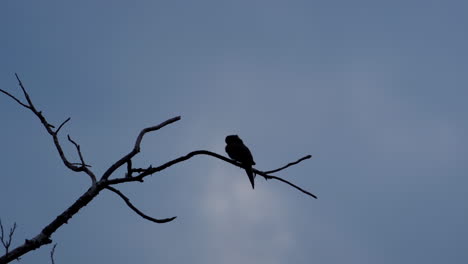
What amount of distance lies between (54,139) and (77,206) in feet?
3.15

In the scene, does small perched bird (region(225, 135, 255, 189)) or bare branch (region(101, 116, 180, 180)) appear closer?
bare branch (region(101, 116, 180, 180))

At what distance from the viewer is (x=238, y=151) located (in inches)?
396

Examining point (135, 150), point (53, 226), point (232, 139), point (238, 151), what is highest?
point (232, 139)

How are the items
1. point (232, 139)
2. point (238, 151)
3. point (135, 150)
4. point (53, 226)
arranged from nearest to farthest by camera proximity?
point (53, 226), point (135, 150), point (238, 151), point (232, 139)

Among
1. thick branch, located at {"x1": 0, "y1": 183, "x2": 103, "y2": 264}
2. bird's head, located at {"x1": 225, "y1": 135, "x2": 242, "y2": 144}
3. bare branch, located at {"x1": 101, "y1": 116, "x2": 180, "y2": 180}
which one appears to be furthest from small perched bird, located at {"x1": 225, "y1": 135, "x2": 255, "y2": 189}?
thick branch, located at {"x1": 0, "y1": 183, "x2": 103, "y2": 264}

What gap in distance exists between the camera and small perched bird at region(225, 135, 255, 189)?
9462mm

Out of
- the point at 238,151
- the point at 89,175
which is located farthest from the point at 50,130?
the point at 238,151

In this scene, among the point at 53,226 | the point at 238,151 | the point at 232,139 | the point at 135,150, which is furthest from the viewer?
the point at 232,139

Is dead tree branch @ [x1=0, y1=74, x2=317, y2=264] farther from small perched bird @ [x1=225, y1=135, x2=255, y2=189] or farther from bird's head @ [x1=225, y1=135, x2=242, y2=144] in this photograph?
bird's head @ [x1=225, y1=135, x2=242, y2=144]

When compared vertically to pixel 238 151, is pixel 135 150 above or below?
below

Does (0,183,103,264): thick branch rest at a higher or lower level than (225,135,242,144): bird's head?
lower

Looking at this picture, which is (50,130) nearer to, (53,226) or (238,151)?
(53,226)

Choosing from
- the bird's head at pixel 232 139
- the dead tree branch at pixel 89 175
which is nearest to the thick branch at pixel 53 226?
the dead tree branch at pixel 89 175

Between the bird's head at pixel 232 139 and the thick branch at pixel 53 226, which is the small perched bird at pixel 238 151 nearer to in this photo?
the bird's head at pixel 232 139
